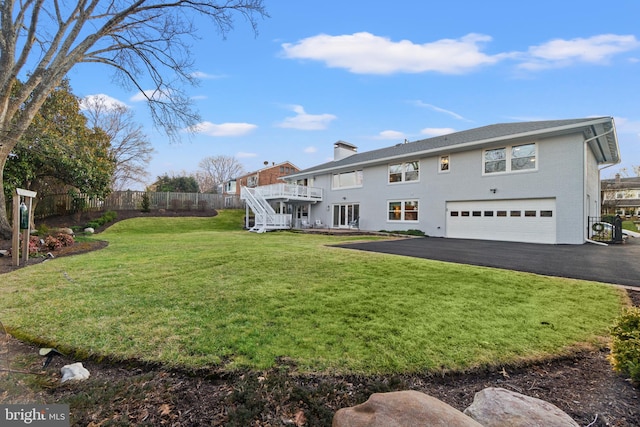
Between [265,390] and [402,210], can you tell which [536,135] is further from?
[265,390]

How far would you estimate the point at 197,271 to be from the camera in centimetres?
596

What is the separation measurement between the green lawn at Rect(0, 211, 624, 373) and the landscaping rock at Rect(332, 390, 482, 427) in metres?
0.91

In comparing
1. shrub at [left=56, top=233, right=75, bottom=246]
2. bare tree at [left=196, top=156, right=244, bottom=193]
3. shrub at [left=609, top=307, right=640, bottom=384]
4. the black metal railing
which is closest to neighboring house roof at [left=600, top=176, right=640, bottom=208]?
the black metal railing

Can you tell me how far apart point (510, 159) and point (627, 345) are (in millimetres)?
12739

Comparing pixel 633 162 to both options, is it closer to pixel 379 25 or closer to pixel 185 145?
pixel 379 25

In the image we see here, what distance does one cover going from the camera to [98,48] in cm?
1230

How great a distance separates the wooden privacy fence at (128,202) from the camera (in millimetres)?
18438

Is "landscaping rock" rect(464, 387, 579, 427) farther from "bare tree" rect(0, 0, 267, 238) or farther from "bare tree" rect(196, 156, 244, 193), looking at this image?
"bare tree" rect(196, 156, 244, 193)

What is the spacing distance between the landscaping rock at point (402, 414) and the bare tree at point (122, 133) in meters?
32.2

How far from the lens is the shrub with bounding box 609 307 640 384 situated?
2293 millimetres

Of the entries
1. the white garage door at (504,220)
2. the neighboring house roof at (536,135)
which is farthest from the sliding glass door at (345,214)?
the white garage door at (504,220)

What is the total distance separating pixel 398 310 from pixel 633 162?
51.9 meters

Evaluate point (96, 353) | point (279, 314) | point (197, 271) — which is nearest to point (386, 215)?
point (197, 271)

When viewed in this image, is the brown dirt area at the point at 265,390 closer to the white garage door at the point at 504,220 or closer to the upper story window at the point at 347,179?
the white garage door at the point at 504,220
